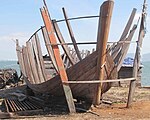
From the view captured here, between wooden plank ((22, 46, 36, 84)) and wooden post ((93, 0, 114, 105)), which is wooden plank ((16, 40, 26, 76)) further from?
wooden post ((93, 0, 114, 105))

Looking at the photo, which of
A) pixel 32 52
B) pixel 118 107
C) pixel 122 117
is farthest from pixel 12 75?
pixel 122 117

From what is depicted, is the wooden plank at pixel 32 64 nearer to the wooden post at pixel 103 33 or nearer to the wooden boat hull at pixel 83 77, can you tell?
the wooden boat hull at pixel 83 77

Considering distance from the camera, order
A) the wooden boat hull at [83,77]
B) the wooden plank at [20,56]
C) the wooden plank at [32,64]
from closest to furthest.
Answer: the wooden boat hull at [83,77] < the wooden plank at [32,64] < the wooden plank at [20,56]

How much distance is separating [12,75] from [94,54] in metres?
10.3

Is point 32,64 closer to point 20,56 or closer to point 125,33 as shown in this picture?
point 20,56

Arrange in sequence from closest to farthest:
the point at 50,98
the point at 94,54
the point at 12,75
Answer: the point at 94,54
the point at 50,98
the point at 12,75

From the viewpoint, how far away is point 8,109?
902 centimetres

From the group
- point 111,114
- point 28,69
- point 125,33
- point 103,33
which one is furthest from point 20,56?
point 103,33

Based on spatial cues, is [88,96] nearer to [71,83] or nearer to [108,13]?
[71,83]

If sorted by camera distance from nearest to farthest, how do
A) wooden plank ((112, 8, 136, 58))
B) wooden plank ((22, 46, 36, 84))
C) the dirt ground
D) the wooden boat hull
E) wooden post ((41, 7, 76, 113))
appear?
the dirt ground, wooden post ((41, 7, 76, 113)), the wooden boat hull, wooden plank ((112, 8, 136, 58)), wooden plank ((22, 46, 36, 84))

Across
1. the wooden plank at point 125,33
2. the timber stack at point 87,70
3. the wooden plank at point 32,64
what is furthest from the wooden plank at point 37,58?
the wooden plank at point 125,33

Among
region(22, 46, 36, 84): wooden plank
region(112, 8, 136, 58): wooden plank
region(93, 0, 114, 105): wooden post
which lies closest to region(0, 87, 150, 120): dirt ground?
region(93, 0, 114, 105): wooden post

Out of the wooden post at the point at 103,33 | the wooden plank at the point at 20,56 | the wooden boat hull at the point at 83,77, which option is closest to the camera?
the wooden post at the point at 103,33

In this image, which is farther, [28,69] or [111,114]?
[28,69]
